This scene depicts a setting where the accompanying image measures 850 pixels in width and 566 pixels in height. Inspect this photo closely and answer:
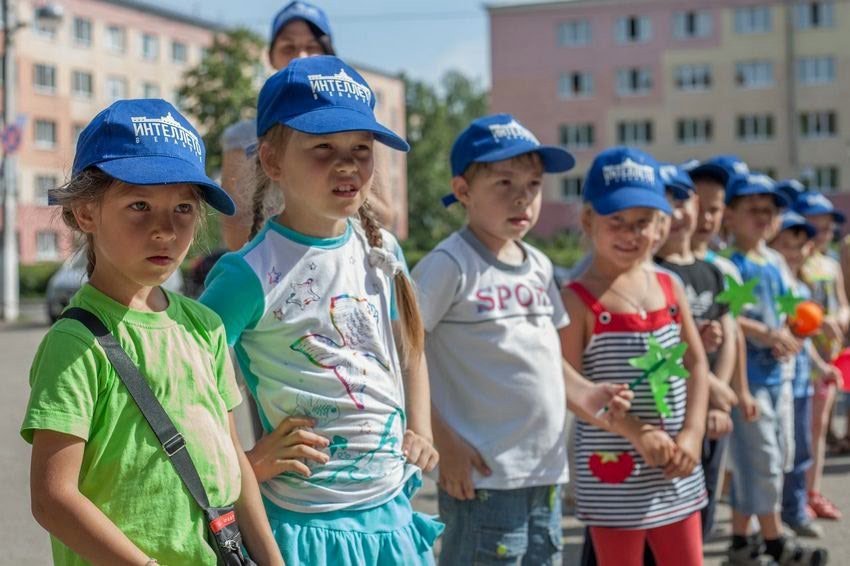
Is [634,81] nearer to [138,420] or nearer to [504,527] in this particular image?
[504,527]

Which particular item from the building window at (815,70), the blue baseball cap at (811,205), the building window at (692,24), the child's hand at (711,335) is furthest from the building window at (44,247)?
the child's hand at (711,335)

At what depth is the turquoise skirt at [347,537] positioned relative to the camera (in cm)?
267

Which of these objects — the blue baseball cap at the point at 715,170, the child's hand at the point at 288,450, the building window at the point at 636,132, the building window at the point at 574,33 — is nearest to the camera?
the child's hand at the point at 288,450

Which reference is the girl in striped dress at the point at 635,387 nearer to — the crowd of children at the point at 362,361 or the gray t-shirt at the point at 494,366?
the crowd of children at the point at 362,361

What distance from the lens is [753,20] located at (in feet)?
193

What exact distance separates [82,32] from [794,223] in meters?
58.8

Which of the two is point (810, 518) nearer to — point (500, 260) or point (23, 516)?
point (500, 260)

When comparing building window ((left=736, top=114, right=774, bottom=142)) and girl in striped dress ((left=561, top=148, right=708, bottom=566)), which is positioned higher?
building window ((left=736, top=114, right=774, bottom=142))

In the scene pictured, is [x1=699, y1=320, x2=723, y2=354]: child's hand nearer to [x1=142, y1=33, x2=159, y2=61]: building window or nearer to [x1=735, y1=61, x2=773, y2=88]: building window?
[x1=735, y1=61, x2=773, y2=88]: building window

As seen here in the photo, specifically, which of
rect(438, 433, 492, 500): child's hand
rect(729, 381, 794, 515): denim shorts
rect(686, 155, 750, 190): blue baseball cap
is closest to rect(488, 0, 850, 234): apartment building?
rect(686, 155, 750, 190): blue baseball cap

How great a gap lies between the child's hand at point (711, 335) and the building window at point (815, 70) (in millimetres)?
56798

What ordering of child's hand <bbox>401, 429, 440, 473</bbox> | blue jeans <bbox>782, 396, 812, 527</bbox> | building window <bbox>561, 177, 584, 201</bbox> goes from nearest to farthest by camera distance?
child's hand <bbox>401, 429, 440, 473</bbox> → blue jeans <bbox>782, 396, 812, 527</bbox> → building window <bbox>561, 177, 584, 201</bbox>

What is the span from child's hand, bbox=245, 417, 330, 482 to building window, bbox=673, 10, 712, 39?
60608 millimetres

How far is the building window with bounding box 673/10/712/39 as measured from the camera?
59875 mm
